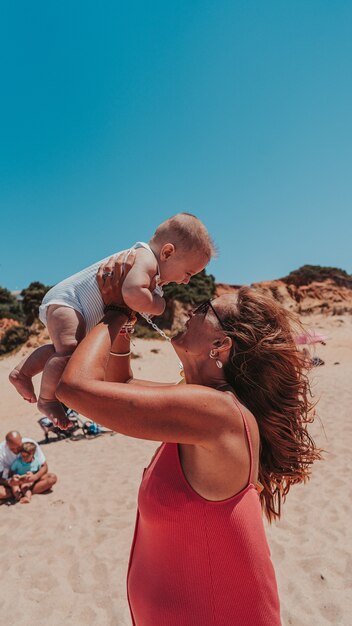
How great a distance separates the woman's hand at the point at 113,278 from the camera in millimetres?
1855

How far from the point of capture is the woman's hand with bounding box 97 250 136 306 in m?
1.86

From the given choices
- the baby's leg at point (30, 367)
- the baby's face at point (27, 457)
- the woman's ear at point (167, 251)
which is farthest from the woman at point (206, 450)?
the baby's face at point (27, 457)

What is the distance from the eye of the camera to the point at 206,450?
1.46 m

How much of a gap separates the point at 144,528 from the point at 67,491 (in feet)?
19.0

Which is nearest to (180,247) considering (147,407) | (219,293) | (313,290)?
(147,407)

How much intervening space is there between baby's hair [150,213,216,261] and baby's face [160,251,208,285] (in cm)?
3

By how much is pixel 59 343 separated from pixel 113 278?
409 millimetres

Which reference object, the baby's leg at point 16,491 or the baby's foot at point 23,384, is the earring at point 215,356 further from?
the baby's leg at point 16,491

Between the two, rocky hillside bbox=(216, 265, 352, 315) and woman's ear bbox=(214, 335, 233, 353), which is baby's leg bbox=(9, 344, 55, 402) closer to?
woman's ear bbox=(214, 335, 233, 353)

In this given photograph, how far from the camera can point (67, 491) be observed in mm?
6828

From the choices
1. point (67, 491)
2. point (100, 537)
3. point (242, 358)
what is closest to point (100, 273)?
point (242, 358)

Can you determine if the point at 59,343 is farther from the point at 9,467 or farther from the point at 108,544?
the point at 9,467

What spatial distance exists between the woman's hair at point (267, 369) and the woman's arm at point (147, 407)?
0.25 metres

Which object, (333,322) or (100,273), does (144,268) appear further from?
(333,322)
